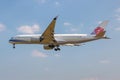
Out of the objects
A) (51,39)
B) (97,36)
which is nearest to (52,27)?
(51,39)

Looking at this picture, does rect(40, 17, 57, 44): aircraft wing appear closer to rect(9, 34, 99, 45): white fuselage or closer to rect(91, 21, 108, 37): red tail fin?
rect(9, 34, 99, 45): white fuselage

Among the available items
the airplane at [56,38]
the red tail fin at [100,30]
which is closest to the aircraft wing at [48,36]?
the airplane at [56,38]

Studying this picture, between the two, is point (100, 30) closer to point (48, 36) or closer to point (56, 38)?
point (56, 38)

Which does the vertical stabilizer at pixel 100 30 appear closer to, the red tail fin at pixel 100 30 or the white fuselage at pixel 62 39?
the red tail fin at pixel 100 30

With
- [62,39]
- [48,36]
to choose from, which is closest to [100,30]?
[62,39]

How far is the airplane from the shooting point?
112312 mm

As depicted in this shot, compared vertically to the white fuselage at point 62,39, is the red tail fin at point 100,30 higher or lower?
higher

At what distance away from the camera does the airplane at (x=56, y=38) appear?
112 metres

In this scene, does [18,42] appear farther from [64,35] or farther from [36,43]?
[64,35]

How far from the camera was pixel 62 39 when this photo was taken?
380 ft

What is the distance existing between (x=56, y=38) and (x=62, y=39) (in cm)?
172

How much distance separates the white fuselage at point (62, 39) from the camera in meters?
114

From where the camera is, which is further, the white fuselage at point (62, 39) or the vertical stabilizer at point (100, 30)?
the white fuselage at point (62, 39)

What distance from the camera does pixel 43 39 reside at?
112688 mm
